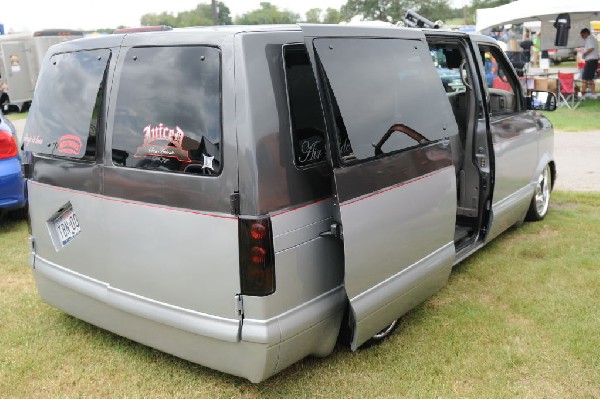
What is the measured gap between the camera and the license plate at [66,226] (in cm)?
318

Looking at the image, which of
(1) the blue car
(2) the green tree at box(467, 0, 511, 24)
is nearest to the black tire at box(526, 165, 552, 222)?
(1) the blue car

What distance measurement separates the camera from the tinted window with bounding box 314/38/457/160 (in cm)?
278

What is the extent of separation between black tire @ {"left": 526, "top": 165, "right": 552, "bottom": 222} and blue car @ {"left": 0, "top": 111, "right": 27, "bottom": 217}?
5037 millimetres

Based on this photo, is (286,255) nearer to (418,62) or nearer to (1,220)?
(418,62)

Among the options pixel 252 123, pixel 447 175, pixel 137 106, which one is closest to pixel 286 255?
pixel 252 123

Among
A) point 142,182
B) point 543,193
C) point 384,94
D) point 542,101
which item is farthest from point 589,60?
point 142,182

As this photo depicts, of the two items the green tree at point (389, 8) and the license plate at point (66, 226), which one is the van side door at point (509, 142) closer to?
the license plate at point (66, 226)

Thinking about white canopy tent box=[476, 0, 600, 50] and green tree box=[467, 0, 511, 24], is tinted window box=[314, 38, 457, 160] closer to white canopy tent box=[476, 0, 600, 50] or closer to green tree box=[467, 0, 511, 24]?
white canopy tent box=[476, 0, 600, 50]

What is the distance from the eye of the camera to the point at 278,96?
262 centimetres

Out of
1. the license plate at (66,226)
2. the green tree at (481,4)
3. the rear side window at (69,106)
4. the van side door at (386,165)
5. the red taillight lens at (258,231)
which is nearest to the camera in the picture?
the red taillight lens at (258,231)

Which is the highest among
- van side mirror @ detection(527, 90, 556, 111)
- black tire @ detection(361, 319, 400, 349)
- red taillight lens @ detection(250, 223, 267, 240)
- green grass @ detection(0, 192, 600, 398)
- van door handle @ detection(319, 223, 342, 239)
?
van side mirror @ detection(527, 90, 556, 111)

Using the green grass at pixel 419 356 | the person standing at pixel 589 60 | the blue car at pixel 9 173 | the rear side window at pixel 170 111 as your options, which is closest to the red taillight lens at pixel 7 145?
the blue car at pixel 9 173

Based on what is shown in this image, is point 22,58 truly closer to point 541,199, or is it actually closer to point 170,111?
point 541,199

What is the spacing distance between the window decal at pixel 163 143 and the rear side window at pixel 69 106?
0.37 meters
